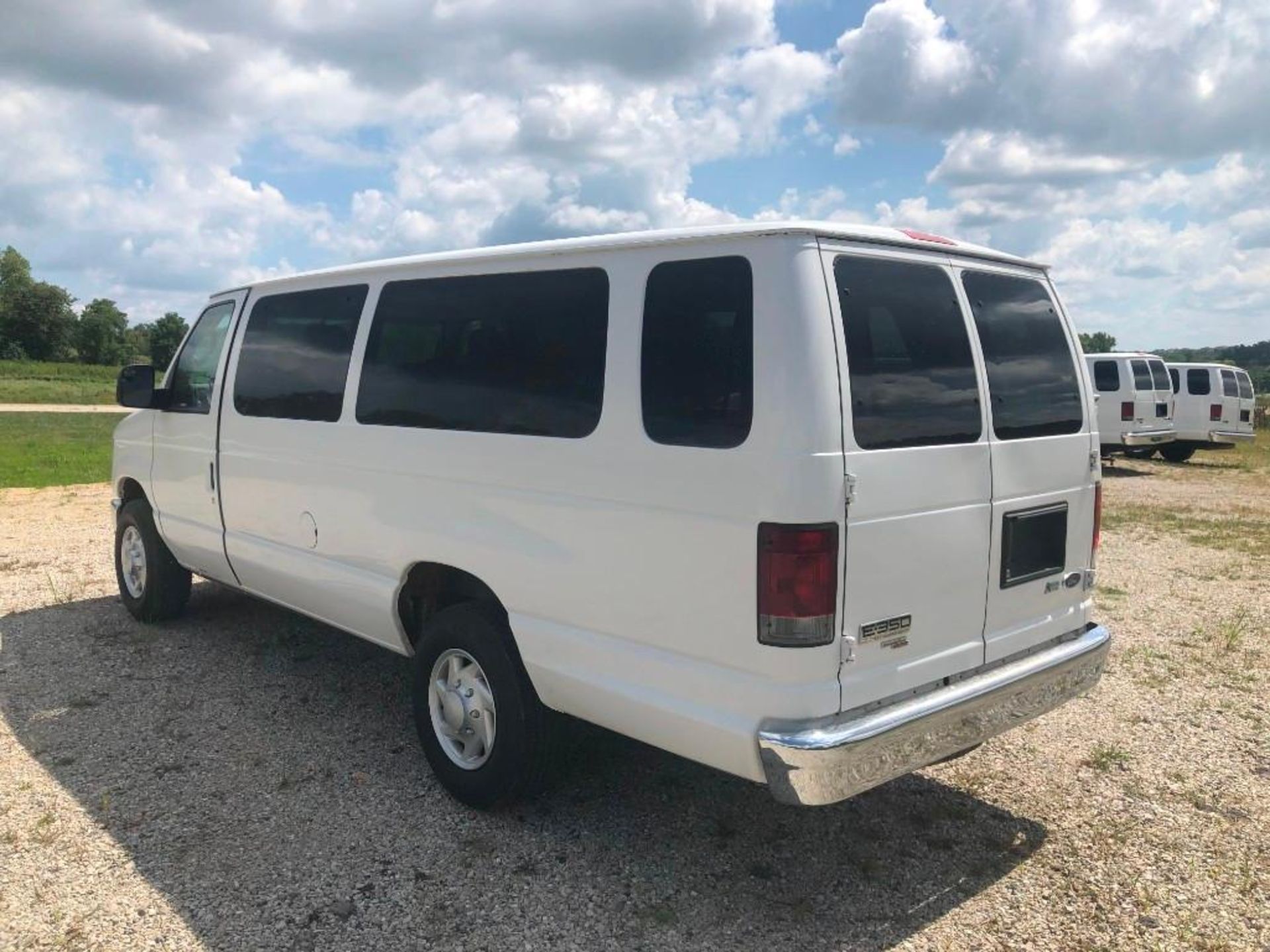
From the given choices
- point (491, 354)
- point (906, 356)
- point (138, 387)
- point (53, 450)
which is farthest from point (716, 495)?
point (53, 450)

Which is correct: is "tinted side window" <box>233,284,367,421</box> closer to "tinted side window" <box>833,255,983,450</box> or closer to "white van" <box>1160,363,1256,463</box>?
"tinted side window" <box>833,255,983,450</box>

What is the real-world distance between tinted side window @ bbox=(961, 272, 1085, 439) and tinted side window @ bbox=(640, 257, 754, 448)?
106cm

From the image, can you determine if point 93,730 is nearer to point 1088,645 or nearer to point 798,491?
point 798,491

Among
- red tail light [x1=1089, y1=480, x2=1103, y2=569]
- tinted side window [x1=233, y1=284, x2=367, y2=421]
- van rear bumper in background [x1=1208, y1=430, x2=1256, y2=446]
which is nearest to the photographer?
red tail light [x1=1089, y1=480, x2=1103, y2=569]

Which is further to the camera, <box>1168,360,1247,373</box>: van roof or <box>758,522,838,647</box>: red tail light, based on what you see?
<box>1168,360,1247,373</box>: van roof

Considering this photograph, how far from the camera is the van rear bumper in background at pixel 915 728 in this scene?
2.89m

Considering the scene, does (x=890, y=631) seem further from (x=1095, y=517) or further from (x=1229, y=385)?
(x=1229, y=385)

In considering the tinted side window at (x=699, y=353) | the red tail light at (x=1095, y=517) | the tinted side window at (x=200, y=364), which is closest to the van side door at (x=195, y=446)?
the tinted side window at (x=200, y=364)

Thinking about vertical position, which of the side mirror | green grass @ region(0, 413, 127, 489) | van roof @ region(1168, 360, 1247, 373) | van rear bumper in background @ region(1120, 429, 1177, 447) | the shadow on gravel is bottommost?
the shadow on gravel

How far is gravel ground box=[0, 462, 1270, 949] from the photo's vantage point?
10.7 feet

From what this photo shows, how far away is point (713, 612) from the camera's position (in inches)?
119

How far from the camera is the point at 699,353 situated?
3.14m

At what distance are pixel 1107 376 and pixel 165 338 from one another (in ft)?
190

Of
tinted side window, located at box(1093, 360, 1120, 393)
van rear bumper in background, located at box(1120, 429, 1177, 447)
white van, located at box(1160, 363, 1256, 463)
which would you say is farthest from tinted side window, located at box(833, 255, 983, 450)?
white van, located at box(1160, 363, 1256, 463)
